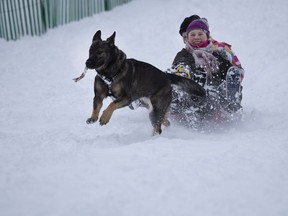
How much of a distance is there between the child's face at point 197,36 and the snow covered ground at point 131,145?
1.18 metres

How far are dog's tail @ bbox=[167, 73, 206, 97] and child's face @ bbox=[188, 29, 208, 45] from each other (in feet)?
2.46

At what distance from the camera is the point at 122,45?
8.28 metres

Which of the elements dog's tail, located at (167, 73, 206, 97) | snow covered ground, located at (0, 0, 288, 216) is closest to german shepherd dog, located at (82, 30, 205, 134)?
dog's tail, located at (167, 73, 206, 97)

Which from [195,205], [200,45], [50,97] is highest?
[200,45]

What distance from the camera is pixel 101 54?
141 inches

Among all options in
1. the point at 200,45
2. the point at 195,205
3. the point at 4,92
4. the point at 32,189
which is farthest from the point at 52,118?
the point at 195,205

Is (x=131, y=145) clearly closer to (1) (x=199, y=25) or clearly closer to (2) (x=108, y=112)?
(2) (x=108, y=112)

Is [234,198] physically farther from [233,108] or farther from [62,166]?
[233,108]

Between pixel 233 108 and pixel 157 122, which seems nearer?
pixel 157 122

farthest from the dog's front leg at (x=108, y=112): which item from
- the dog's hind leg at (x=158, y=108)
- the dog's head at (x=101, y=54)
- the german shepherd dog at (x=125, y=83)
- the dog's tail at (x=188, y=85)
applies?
the dog's tail at (x=188, y=85)

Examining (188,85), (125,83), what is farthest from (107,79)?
(188,85)

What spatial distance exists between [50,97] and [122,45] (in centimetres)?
288

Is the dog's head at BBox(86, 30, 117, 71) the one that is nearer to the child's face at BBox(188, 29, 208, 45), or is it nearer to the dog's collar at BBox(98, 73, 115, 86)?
the dog's collar at BBox(98, 73, 115, 86)

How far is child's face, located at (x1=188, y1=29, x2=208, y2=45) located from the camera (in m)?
4.77
